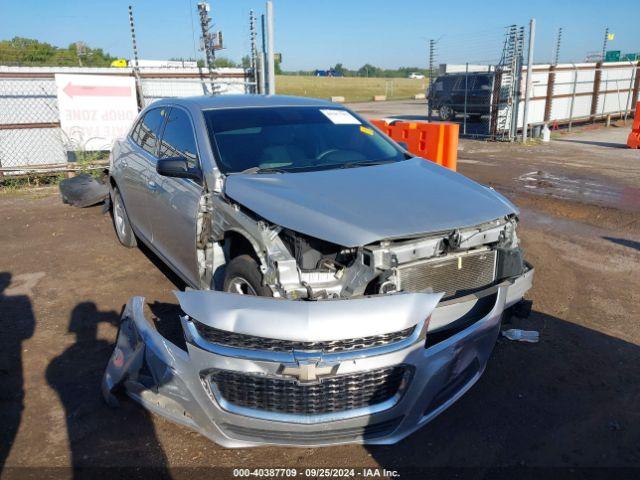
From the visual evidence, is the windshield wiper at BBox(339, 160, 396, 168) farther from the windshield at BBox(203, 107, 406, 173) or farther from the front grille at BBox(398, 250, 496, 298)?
the front grille at BBox(398, 250, 496, 298)

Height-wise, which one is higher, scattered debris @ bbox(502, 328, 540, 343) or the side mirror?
the side mirror

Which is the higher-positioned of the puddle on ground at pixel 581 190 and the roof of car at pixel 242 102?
the roof of car at pixel 242 102

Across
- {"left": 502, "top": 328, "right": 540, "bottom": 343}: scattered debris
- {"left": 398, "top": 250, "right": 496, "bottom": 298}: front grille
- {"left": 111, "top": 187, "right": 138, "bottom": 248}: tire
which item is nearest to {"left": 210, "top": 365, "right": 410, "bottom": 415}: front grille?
{"left": 398, "top": 250, "right": 496, "bottom": 298}: front grille

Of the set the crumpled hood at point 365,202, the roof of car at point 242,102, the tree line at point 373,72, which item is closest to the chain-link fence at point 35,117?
the roof of car at point 242,102

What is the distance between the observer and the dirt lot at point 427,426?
2.71m

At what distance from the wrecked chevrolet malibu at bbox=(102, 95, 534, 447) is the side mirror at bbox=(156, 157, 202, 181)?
0.01 metres

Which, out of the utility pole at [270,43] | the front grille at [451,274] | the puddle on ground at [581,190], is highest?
the utility pole at [270,43]

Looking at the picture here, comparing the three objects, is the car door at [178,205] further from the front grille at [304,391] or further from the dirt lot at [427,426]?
the front grille at [304,391]

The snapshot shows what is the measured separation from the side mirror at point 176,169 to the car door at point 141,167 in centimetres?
94

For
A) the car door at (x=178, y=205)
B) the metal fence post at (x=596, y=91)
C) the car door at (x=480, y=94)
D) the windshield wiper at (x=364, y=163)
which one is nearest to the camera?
the car door at (x=178, y=205)

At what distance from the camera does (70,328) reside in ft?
13.6

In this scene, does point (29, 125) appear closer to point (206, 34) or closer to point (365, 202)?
point (206, 34)

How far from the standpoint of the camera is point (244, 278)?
312 centimetres

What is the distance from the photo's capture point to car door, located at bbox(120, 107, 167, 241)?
4773 millimetres
